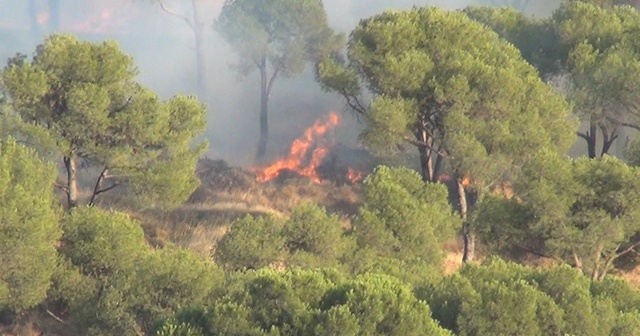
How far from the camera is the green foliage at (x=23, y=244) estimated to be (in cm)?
1855

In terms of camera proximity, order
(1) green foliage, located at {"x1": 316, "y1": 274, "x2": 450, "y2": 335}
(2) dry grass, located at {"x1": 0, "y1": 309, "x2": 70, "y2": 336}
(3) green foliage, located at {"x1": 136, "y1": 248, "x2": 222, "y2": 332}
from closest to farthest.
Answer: (1) green foliage, located at {"x1": 316, "y1": 274, "x2": 450, "y2": 335}
(3) green foliage, located at {"x1": 136, "y1": 248, "x2": 222, "y2": 332}
(2) dry grass, located at {"x1": 0, "y1": 309, "x2": 70, "y2": 336}

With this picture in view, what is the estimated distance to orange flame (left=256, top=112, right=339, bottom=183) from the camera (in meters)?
46.8

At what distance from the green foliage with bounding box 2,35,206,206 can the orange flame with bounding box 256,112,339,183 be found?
16972 millimetres

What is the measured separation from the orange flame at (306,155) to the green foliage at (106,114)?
55.7 feet

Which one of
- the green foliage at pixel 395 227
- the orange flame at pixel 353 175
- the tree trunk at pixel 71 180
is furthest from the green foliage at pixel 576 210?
the orange flame at pixel 353 175

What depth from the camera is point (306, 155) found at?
52.8m

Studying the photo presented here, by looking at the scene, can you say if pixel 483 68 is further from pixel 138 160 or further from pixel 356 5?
pixel 356 5

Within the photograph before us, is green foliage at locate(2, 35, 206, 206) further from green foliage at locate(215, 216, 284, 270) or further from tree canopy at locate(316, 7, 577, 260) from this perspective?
green foliage at locate(215, 216, 284, 270)

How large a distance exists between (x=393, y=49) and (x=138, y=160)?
9.91 metres

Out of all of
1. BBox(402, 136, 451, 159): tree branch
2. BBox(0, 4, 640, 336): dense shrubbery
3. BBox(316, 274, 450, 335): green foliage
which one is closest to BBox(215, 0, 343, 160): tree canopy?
BBox(0, 4, 640, 336): dense shrubbery

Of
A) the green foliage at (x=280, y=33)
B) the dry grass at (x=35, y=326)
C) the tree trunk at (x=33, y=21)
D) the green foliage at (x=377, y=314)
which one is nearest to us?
the green foliage at (x=377, y=314)

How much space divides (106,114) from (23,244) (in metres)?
7.90

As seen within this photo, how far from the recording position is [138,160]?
27.3 metres

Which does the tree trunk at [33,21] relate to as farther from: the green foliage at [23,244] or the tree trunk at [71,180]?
the green foliage at [23,244]
